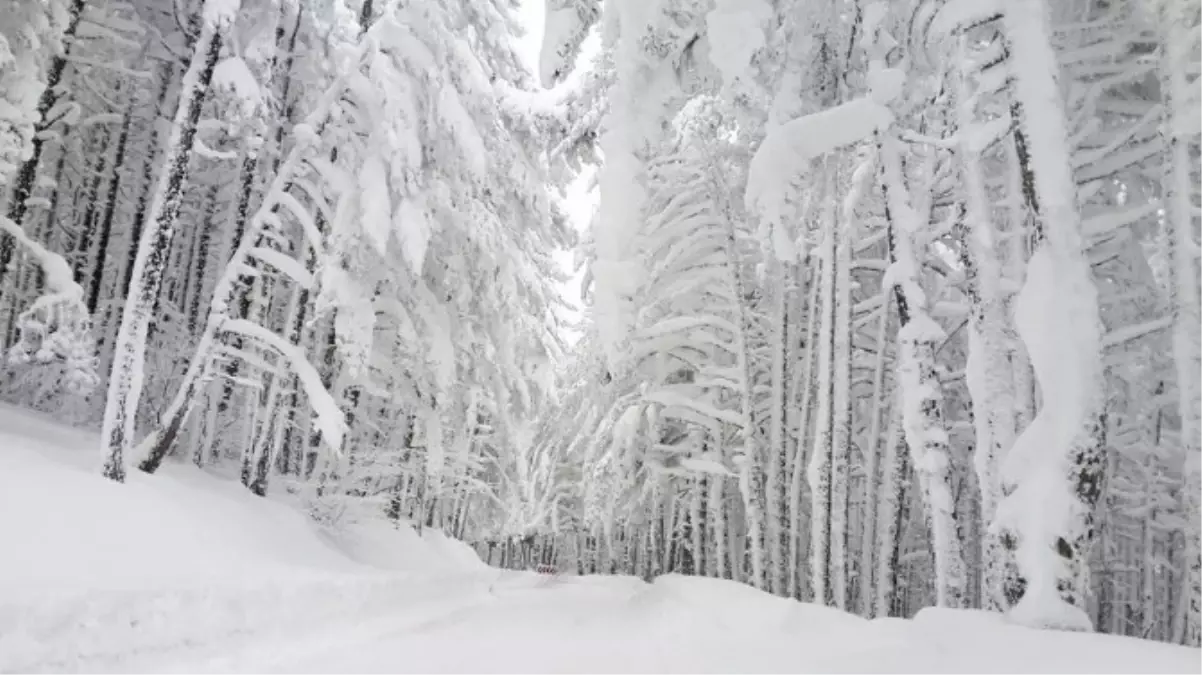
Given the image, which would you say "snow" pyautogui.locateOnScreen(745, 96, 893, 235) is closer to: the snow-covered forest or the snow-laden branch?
the snow-covered forest

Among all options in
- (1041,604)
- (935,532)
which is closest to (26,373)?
(935,532)

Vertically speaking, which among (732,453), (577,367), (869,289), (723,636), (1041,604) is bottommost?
(723,636)

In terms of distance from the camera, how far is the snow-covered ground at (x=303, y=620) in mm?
4492

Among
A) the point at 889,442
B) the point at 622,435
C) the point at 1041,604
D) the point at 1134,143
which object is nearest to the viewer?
the point at 1041,604

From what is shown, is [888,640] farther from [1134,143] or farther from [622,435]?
[622,435]

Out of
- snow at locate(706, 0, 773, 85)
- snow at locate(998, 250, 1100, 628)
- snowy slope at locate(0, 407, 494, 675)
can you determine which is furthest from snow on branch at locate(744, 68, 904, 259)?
snowy slope at locate(0, 407, 494, 675)

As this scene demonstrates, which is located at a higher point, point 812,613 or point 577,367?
point 577,367

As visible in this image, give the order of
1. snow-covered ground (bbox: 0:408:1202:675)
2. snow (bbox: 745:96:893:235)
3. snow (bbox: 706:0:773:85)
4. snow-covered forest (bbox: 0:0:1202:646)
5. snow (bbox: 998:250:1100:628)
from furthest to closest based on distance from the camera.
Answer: snow (bbox: 745:96:893:235) < snow-covered forest (bbox: 0:0:1202:646) < snow (bbox: 706:0:773:85) < snow (bbox: 998:250:1100:628) < snow-covered ground (bbox: 0:408:1202:675)

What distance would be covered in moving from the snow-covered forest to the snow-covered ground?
0.93m

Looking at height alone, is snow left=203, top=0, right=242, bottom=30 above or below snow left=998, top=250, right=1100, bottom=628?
above

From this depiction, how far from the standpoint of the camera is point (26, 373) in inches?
541

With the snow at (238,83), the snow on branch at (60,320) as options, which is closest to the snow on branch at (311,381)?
the snow on branch at (60,320)

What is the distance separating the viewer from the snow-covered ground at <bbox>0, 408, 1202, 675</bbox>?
177 inches

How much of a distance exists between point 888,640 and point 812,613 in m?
1.91
